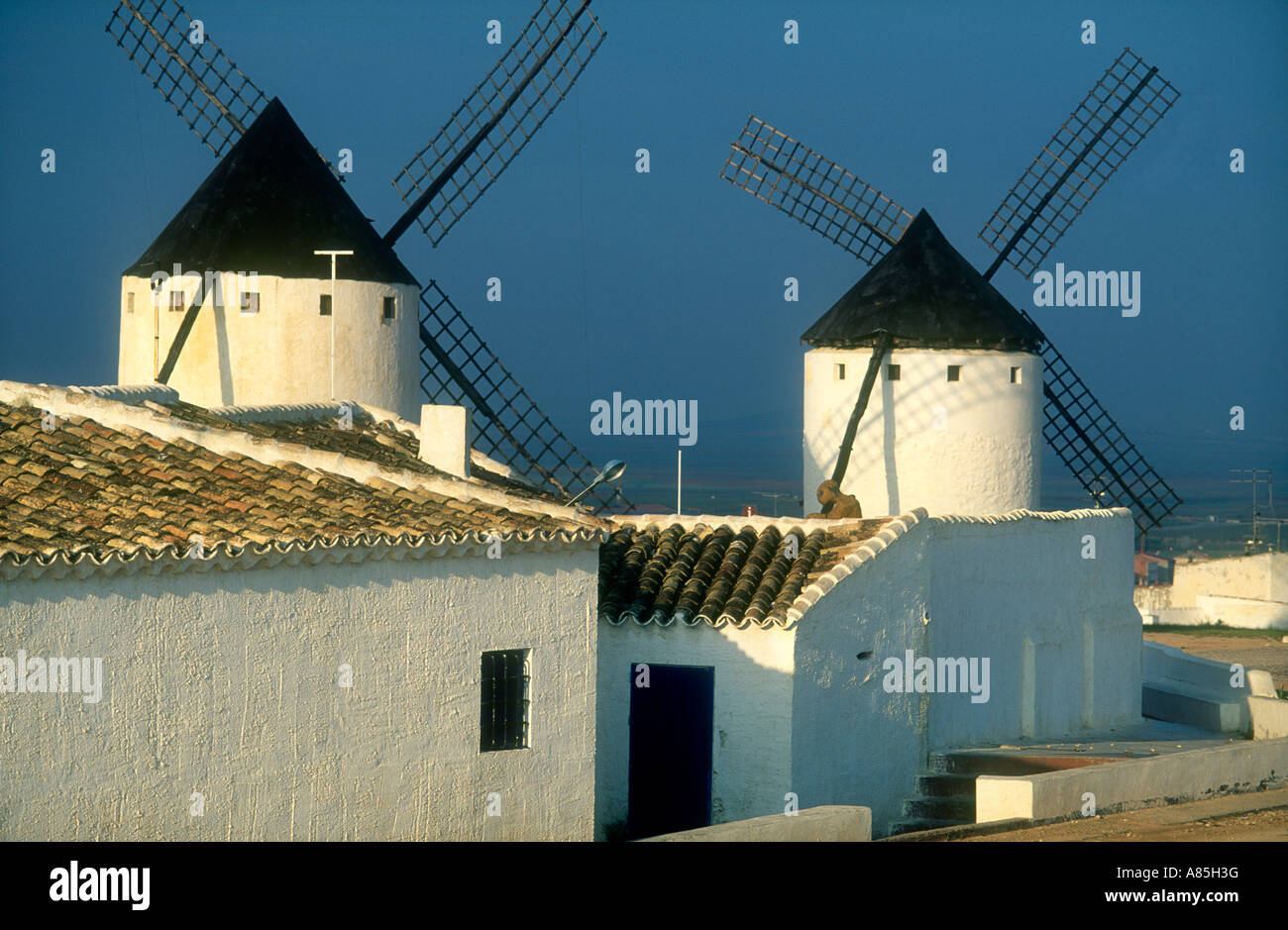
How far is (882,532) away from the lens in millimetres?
16281

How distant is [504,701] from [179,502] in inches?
101

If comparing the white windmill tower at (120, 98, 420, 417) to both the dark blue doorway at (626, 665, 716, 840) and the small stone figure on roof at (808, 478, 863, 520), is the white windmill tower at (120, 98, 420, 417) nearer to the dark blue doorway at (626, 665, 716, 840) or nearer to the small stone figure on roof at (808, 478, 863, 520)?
the small stone figure on roof at (808, 478, 863, 520)

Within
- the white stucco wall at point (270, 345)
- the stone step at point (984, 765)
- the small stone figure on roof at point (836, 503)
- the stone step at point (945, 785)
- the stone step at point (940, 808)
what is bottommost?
the stone step at point (940, 808)

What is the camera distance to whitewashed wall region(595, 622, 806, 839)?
15102 mm

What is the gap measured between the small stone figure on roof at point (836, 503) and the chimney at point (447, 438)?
462cm

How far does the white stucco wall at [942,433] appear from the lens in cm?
2195

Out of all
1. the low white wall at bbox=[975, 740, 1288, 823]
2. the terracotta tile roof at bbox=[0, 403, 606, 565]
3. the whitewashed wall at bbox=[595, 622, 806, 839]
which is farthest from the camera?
the whitewashed wall at bbox=[595, 622, 806, 839]

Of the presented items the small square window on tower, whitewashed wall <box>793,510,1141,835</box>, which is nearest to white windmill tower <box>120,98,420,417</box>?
whitewashed wall <box>793,510,1141,835</box>

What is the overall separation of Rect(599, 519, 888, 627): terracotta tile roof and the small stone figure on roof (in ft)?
10.6

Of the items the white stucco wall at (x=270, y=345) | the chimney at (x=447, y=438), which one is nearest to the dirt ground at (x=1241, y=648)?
the white stucco wall at (x=270, y=345)

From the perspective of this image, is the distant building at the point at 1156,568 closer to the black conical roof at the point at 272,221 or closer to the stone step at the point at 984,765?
the black conical roof at the point at 272,221

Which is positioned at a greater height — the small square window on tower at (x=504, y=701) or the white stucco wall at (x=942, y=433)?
the white stucco wall at (x=942, y=433)

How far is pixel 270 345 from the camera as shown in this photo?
69.2ft
